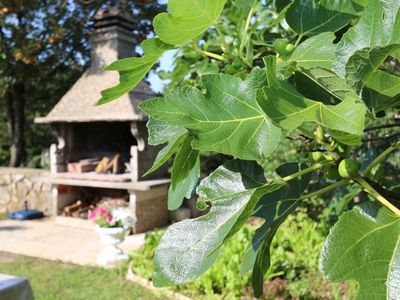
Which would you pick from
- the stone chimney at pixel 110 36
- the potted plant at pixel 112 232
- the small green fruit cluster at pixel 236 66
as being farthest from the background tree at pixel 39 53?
the small green fruit cluster at pixel 236 66

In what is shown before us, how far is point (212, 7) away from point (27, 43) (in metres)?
8.91

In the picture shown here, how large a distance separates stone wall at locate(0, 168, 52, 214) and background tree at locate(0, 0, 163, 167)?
1.75 metres

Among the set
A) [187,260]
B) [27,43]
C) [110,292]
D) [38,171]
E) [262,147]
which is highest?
[27,43]

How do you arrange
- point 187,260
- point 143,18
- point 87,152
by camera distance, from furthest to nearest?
point 143,18 < point 87,152 < point 187,260

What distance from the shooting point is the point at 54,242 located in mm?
6336

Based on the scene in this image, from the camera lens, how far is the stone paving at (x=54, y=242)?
573cm

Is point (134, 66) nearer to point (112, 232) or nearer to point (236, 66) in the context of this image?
point (236, 66)

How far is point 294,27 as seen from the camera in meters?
0.60

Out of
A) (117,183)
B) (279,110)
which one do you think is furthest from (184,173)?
(117,183)

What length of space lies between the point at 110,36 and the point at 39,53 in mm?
2545

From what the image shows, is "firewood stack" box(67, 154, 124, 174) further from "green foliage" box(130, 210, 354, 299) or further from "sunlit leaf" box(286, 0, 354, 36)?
"sunlit leaf" box(286, 0, 354, 36)

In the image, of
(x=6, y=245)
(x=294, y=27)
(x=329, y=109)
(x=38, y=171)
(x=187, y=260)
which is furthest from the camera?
(x=38, y=171)

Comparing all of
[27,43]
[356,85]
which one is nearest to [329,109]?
[356,85]

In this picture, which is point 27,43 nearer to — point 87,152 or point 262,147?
point 87,152
